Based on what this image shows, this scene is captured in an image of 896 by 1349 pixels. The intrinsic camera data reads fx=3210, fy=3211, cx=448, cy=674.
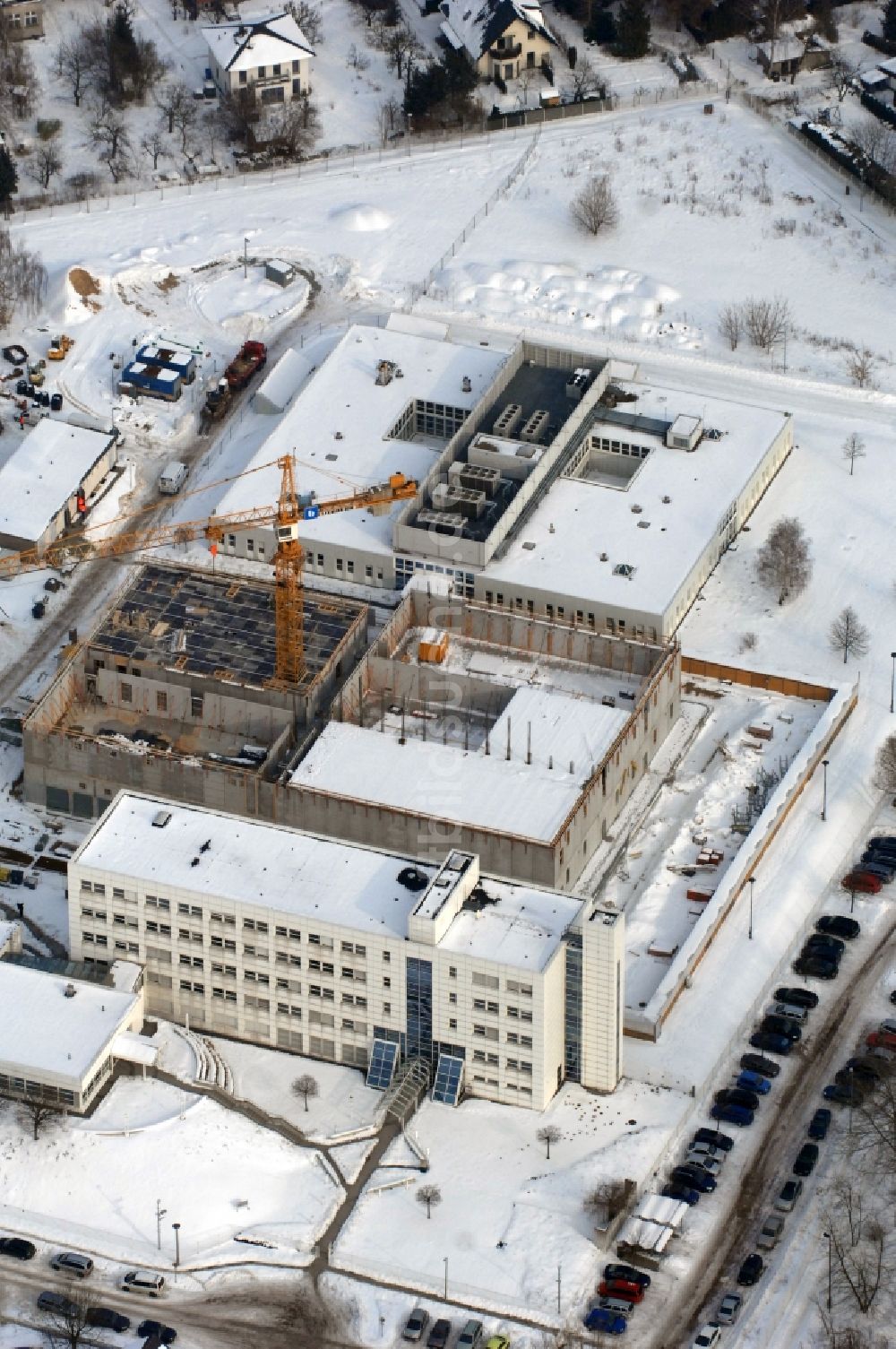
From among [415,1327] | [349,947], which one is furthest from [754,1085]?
[415,1327]

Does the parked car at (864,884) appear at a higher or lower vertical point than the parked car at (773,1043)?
higher

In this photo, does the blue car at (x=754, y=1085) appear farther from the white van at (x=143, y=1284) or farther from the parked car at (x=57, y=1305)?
the parked car at (x=57, y=1305)

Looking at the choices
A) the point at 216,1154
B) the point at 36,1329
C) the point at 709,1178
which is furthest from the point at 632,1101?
the point at 36,1329

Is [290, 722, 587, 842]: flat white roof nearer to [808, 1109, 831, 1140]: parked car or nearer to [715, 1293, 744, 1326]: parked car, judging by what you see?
[808, 1109, 831, 1140]: parked car

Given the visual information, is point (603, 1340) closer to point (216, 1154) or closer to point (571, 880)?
point (216, 1154)

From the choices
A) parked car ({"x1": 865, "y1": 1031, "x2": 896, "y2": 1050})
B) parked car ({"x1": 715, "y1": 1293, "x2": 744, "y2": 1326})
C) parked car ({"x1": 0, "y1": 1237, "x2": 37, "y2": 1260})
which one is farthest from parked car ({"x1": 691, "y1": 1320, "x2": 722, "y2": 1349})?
parked car ({"x1": 0, "y1": 1237, "x2": 37, "y2": 1260})

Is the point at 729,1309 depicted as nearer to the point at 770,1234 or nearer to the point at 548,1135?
the point at 770,1234

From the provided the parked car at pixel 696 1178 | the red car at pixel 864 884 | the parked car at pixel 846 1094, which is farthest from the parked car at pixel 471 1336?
the red car at pixel 864 884
